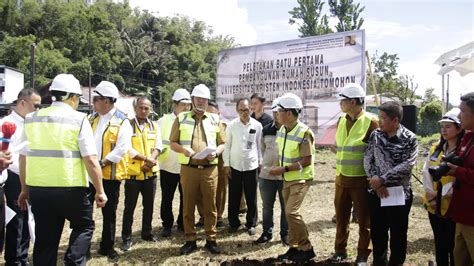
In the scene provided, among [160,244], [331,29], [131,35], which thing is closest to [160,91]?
[131,35]

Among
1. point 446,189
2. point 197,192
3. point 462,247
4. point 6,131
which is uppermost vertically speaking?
point 6,131

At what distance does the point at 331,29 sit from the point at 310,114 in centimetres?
2723

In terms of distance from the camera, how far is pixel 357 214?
15.2 feet

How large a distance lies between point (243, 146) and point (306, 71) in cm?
413

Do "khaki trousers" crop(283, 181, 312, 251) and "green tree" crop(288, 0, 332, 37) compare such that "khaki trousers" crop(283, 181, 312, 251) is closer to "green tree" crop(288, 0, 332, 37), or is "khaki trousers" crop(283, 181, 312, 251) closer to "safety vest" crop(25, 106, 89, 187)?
"safety vest" crop(25, 106, 89, 187)

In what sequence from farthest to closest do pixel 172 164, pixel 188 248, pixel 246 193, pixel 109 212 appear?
pixel 246 193 < pixel 172 164 < pixel 188 248 < pixel 109 212

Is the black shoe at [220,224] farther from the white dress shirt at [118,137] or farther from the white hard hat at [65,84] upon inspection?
the white hard hat at [65,84]

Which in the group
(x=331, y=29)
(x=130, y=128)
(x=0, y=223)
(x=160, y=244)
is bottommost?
(x=160, y=244)

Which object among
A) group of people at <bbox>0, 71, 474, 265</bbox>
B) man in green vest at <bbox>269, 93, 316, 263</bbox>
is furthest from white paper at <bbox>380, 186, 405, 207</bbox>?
man in green vest at <bbox>269, 93, 316, 263</bbox>

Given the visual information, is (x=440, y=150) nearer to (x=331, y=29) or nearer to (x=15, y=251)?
(x=15, y=251)

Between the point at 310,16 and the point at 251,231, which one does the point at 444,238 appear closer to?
the point at 251,231

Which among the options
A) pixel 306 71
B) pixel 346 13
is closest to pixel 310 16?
pixel 346 13

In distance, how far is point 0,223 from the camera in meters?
3.98

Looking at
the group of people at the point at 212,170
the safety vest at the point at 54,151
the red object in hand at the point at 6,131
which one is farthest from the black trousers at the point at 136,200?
the red object in hand at the point at 6,131
